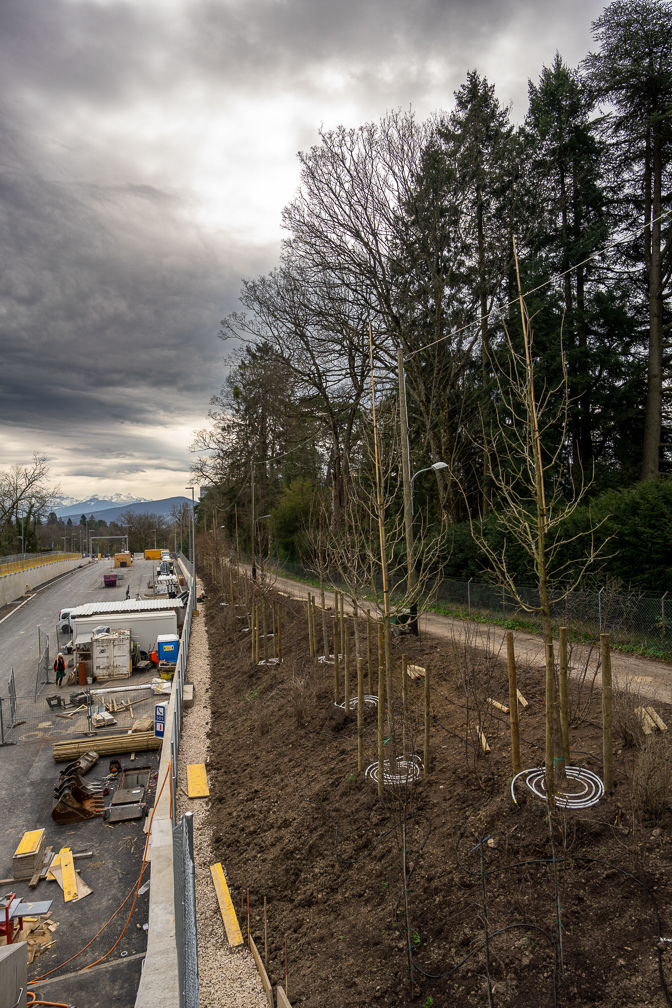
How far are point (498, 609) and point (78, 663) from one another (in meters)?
18.5

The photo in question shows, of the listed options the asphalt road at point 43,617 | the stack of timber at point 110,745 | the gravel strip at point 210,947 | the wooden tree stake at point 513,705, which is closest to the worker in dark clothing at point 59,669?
the asphalt road at point 43,617

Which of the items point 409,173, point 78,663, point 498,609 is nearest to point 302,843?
point 498,609

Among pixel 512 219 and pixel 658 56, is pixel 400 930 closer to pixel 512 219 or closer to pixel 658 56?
pixel 512 219

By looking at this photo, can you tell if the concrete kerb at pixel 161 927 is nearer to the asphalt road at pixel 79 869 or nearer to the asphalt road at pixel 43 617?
the asphalt road at pixel 79 869

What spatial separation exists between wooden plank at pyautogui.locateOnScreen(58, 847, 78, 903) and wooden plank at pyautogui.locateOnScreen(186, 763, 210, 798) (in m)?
2.42

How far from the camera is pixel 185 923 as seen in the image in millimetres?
5926

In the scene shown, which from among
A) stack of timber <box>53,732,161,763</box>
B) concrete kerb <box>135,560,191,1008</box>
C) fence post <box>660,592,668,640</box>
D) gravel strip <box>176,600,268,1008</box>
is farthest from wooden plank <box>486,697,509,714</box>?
stack of timber <box>53,732,161,763</box>

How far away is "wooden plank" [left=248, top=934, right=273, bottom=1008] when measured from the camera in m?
6.03

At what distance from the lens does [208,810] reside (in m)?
10.9

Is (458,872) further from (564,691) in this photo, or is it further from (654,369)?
(654,369)

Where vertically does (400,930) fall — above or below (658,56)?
below

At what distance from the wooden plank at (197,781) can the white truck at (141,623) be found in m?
16.7

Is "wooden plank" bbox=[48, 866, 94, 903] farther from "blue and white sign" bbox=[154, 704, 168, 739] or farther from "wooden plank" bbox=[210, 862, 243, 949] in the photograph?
"blue and white sign" bbox=[154, 704, 168, 739]

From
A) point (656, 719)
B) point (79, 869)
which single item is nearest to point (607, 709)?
point (656, 719)
